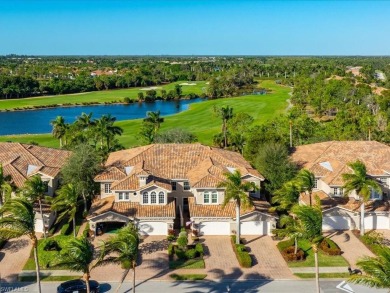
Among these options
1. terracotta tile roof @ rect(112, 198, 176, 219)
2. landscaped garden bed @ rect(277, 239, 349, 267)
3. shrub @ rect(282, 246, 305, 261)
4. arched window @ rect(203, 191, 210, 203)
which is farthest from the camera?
arched window @ rect(203, 191, 210, 203)

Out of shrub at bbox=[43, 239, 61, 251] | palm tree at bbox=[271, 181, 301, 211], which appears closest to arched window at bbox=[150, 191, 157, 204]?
shrub at bbox=[43, 239, 61, 251]

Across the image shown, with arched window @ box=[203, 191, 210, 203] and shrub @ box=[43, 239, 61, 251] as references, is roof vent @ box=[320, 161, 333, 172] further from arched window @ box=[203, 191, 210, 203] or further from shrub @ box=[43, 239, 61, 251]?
shrub @ box=[43, 239, 61, 251]

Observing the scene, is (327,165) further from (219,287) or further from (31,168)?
(31,168)

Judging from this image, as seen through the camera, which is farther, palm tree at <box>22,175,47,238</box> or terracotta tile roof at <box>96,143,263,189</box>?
terracotta tile roof at <box>96,143,263,189</box>

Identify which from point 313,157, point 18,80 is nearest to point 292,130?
point 313,157

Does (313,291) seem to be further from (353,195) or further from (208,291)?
(353,195)

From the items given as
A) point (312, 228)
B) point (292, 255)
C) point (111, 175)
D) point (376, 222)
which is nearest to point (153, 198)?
point (111, 175)

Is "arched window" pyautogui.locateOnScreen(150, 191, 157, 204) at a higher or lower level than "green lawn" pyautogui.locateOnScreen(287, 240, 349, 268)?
higher

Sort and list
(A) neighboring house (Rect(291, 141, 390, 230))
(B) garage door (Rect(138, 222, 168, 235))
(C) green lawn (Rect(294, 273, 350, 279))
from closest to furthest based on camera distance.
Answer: (C) green lawn (Rect(294, 273, 350, 279))
(B) garage door (Rect(138, 222, 168, 235))
(A) neighboring house (Rect(291, 141, 390, 230))
